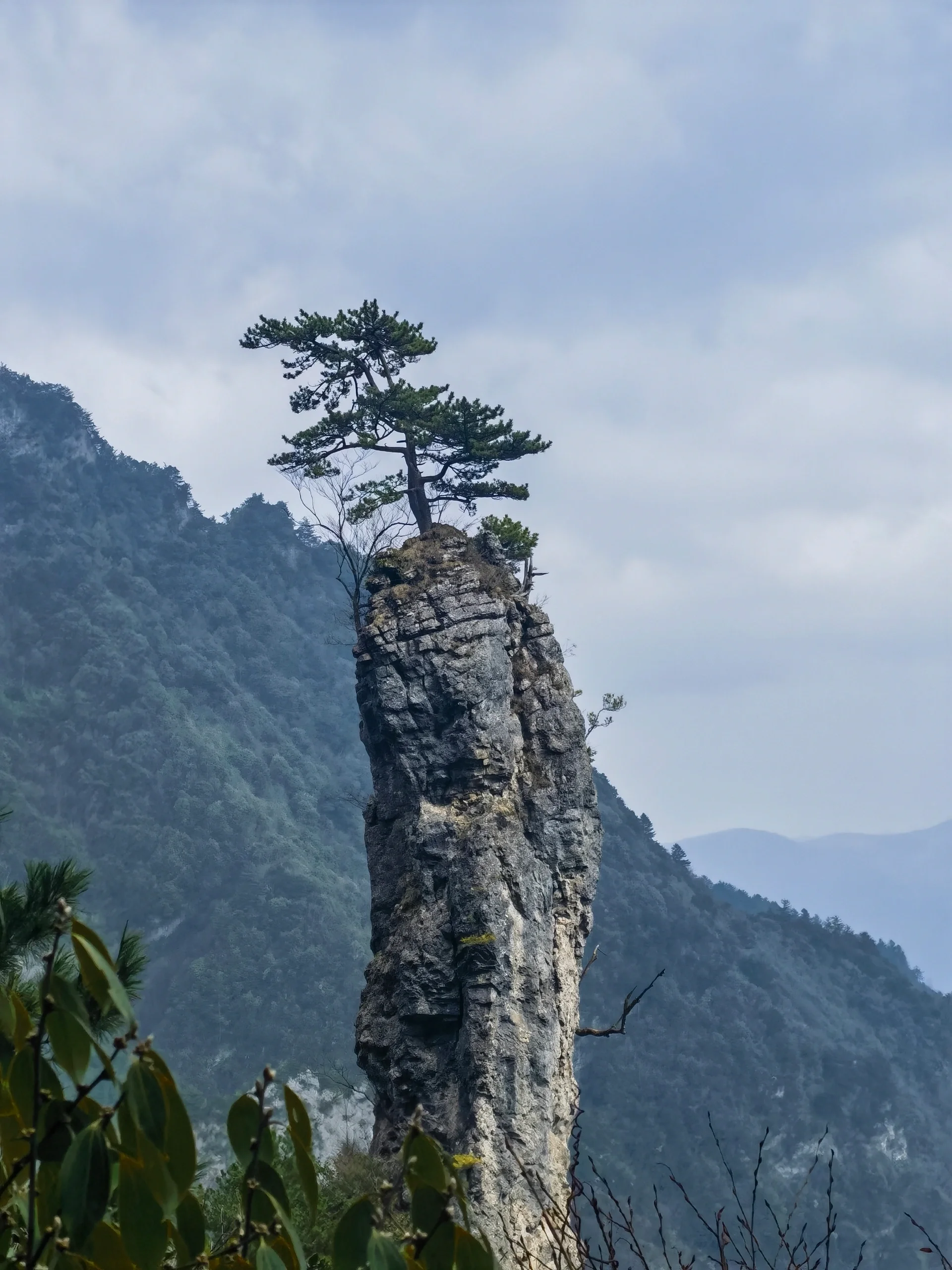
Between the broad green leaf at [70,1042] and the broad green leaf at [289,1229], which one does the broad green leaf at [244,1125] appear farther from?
the broad green leaf at [70,1042]

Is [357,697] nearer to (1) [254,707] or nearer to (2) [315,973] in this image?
(2) [315,973]

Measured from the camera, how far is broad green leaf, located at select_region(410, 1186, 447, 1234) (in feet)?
7.57

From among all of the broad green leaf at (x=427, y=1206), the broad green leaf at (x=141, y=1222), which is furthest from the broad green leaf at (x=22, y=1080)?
the broad green leaf at (x=427, y=1206)

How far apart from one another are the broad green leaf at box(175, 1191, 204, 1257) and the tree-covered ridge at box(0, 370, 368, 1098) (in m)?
54.0

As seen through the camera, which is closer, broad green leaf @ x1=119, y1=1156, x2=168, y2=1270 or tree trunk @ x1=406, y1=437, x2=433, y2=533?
broad green leaf @ x1=119, y1=1156, x2=168, y2=1270

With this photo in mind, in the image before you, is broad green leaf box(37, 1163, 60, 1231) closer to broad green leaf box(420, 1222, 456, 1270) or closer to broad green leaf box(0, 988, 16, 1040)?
broad green leaf box(0, 988, 16, 1040)

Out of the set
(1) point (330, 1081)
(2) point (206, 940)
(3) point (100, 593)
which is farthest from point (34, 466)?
(1) point (330, 1081)

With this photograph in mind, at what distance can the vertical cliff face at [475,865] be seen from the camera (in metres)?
16.0

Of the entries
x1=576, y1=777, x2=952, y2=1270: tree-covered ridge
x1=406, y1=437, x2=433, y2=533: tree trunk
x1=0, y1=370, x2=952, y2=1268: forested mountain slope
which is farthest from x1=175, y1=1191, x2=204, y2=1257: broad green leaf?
x1=576, y1=777, x2=952, y2=1270: tree-covered ridge

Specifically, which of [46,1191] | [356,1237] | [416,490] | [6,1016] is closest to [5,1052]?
[6,1016]

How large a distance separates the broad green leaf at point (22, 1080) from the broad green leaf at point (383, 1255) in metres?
0.72

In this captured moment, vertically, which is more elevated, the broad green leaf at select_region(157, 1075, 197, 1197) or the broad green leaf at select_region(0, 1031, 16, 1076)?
the broad green leaf at select_region(0, 1031, 16, 1076)

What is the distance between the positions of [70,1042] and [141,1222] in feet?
1.23

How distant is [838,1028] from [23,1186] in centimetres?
6714
